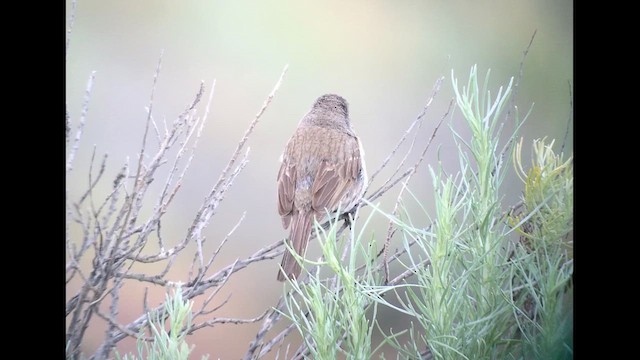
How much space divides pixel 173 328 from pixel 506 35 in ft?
4.03

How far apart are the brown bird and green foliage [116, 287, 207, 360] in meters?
0.28

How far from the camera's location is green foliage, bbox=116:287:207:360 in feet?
6.73

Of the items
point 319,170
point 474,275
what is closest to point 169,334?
point 319,170

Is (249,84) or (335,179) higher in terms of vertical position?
(249,84)

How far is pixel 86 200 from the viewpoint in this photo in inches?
85.8

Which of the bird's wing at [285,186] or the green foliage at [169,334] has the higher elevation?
the bird's wing at [285,186]

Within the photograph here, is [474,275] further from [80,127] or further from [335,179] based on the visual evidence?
[80,127]

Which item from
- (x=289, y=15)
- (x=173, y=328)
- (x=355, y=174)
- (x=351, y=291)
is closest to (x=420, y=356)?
(x=351, y=291)

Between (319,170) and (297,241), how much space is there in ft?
0.73

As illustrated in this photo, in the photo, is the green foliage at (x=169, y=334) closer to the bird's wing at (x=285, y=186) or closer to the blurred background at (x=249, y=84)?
the blurred background at (x=249, y=84)

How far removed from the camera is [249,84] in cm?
217

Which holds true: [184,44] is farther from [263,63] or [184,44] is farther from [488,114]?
[488,114]

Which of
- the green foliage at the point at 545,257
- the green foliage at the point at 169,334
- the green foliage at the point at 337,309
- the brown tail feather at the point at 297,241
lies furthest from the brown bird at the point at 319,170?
the green foliage at the point at 545,257

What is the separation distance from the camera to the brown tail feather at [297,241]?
211cm
